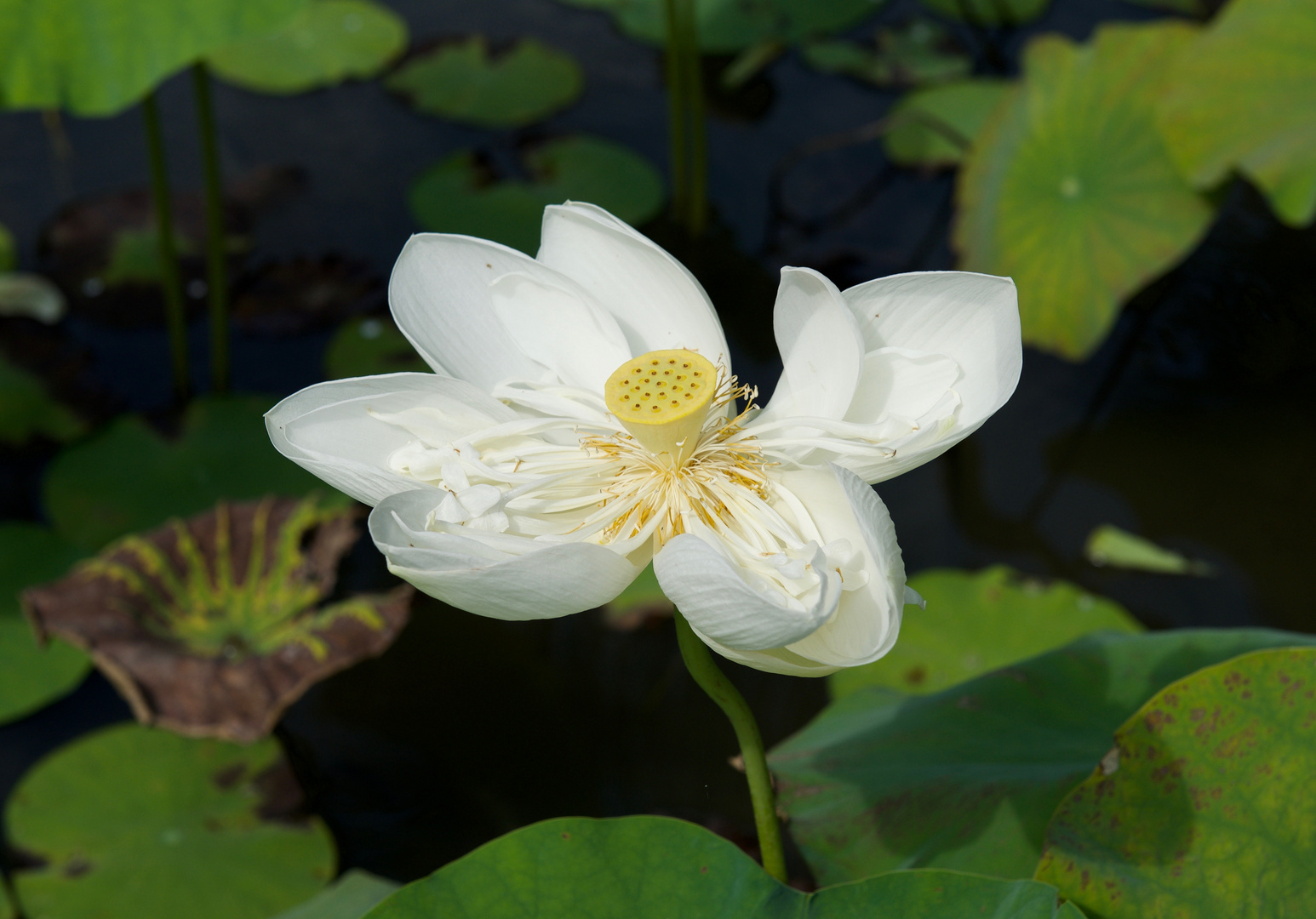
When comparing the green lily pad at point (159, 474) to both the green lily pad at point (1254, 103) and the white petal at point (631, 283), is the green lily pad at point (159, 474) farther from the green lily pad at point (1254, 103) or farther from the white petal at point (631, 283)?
the green lily pad at point (1254, 103)

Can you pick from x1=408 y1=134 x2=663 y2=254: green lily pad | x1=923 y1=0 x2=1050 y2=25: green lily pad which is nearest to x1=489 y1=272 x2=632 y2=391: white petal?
x1=408 y1=134 x2=663 y2=254: green lily pad

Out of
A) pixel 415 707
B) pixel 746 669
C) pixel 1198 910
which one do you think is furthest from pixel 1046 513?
pixel 1198 910

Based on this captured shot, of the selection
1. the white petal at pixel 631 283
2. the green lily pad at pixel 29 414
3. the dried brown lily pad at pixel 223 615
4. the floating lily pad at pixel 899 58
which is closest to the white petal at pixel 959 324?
the white petal at pixel 631 283

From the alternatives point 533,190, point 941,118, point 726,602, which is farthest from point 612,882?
point 941,118

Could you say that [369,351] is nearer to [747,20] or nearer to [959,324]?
A: [747,20]

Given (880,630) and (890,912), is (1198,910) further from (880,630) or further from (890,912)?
(880,630)

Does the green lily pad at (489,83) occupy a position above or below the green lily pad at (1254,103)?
below
